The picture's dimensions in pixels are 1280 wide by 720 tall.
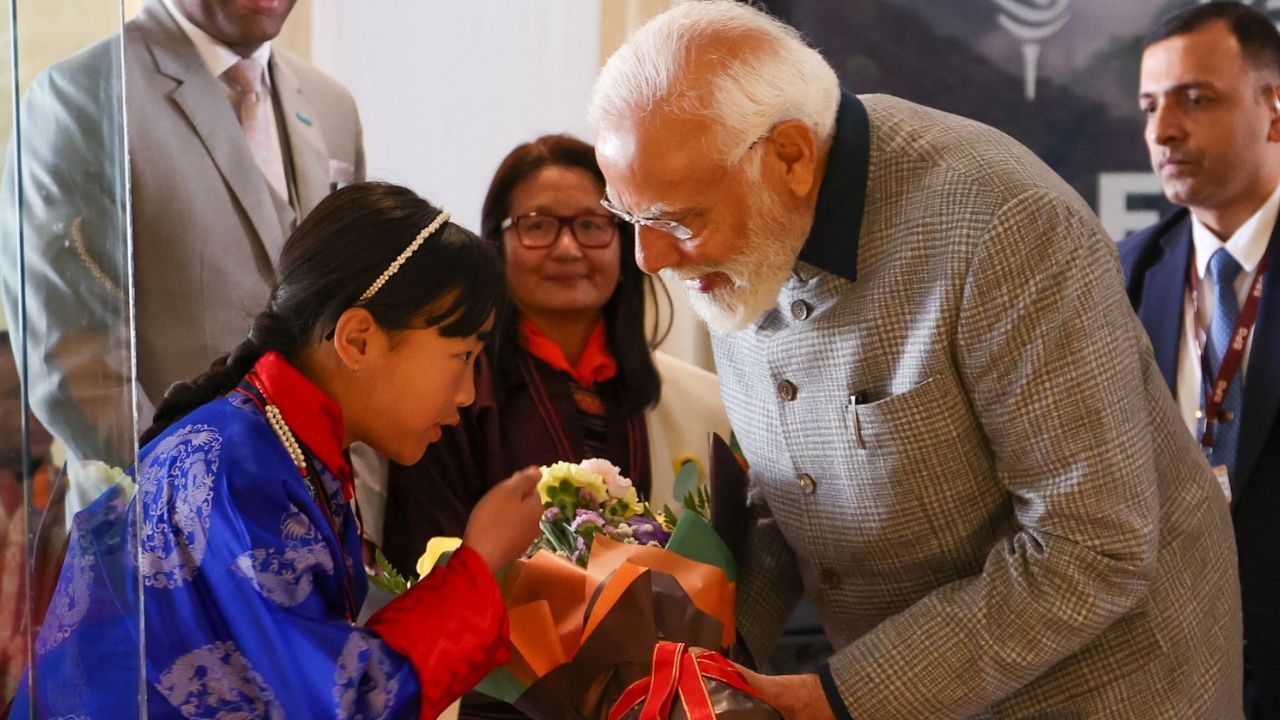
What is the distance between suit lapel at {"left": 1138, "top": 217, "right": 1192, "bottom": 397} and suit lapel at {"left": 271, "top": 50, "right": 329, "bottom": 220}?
1.80 meters

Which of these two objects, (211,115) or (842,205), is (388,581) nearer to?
(842,205)

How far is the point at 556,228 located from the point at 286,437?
126cm

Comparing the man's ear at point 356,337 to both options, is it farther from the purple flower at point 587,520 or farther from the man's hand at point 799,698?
the man's hand at point 799,698

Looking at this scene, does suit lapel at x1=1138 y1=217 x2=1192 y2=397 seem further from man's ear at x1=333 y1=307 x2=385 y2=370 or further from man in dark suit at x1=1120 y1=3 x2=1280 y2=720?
man's ear at x1=333 y1=307 x2=385 y2=370

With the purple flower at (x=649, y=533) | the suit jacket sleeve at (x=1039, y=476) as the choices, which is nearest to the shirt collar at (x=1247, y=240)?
the suit jacket sleeve at (x=1039, y=476)

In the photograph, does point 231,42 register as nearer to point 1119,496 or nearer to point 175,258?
point 175,258

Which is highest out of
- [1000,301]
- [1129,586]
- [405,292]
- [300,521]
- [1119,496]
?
[405,292]

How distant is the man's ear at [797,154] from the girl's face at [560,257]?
3.43 feet

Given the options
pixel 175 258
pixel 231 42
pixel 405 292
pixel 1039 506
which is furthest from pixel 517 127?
pixel 1039 506

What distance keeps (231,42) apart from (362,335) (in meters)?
1.33

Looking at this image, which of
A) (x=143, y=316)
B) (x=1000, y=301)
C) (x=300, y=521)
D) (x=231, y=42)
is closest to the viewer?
(x=300, y=521)

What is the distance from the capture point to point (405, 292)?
1.56 metres

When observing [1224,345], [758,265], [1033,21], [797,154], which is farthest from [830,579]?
[1033,21]

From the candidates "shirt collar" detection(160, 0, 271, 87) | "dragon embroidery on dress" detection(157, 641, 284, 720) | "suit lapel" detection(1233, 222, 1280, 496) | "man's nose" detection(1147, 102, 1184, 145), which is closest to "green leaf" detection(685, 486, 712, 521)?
"dragon embroidery on dress" detection(157, 641, 284, 720)
